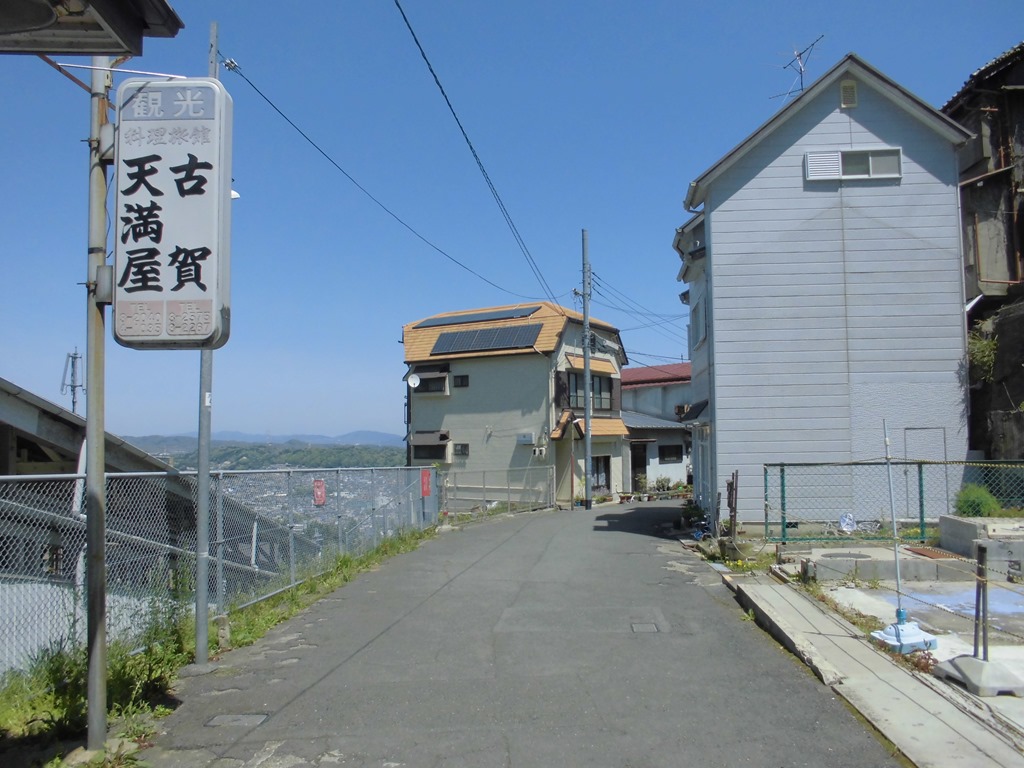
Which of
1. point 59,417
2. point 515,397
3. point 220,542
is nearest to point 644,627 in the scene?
point 220,542

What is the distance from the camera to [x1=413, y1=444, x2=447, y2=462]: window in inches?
1320

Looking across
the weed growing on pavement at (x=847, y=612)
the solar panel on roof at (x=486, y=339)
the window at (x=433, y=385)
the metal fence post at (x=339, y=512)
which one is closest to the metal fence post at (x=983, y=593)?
the weed growing on pavement at (x=847, y=612)

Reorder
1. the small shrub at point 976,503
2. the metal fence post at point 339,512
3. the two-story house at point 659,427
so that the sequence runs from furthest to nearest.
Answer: the two-story house at point 659,427, the small shrub at point 976,503, the metal fence post at point 339,512

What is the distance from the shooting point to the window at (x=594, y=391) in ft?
111

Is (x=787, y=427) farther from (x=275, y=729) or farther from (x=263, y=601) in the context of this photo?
(x=275, y=729)

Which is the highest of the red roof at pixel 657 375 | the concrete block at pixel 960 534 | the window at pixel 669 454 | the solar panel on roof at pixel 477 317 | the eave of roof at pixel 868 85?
the eave of roof at pixel 868 85

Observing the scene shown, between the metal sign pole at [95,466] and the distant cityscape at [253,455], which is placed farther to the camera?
the distant cityscape at [253,455]

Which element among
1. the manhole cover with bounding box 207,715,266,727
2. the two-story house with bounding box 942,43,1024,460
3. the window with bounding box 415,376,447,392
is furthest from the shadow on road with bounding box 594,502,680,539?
the manhole cover with bounding box 207,715,266,727

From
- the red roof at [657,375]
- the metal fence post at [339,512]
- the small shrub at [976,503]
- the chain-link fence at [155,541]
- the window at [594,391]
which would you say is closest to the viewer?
the chain-link fence at [155,541]

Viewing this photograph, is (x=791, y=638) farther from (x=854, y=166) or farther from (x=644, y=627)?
(x=854, y=166)

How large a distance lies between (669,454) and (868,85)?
25.5 metres

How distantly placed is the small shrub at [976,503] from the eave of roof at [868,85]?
7.17 metres

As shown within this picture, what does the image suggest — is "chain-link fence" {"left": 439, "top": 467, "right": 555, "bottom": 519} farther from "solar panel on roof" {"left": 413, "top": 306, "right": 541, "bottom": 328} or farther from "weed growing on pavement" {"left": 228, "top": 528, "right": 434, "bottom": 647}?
"weed growing on pavement" {"left": 228, "top": 528, "right": 434, "bottom": 647}

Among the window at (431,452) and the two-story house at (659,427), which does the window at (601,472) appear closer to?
the two-story house at (659,427)
